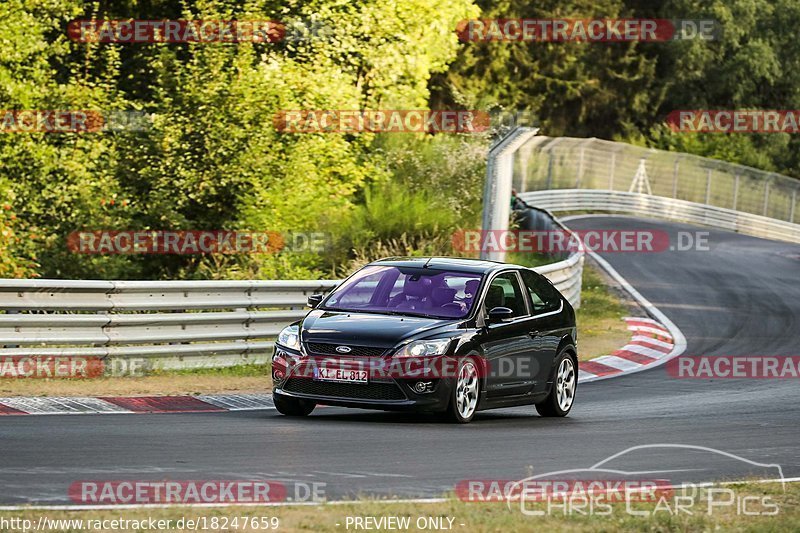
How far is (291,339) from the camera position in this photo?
1268cm

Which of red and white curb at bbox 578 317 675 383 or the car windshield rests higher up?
the car windshield

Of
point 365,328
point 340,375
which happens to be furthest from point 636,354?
point 340,375

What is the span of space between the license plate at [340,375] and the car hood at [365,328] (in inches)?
9.9

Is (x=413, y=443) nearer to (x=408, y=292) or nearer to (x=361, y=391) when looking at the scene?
(x=361, y=391)

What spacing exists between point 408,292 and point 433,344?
1040mm

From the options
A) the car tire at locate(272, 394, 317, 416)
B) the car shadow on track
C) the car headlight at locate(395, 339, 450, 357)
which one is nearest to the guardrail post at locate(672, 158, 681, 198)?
the car shadow on track

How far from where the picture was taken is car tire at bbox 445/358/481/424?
12.5 m

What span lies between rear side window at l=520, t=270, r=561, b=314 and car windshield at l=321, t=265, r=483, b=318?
0.82 meters

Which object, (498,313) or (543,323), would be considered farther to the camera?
(543,323)

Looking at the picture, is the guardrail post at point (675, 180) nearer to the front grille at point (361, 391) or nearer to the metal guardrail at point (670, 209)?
the metal guardrail at point (670, 209)

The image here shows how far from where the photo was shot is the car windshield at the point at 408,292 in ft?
43.0

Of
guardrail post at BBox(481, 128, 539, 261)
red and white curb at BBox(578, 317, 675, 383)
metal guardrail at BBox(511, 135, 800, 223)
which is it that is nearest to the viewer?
red and white curb at BBox(578, 317, 675, 383)

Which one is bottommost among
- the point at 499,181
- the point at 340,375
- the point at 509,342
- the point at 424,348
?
the point at 340,375

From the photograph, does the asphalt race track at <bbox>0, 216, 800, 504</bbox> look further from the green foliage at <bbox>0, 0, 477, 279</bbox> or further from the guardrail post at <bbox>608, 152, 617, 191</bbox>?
the guardrail post at <bbox>608, 152, 617, 191</bbox>
